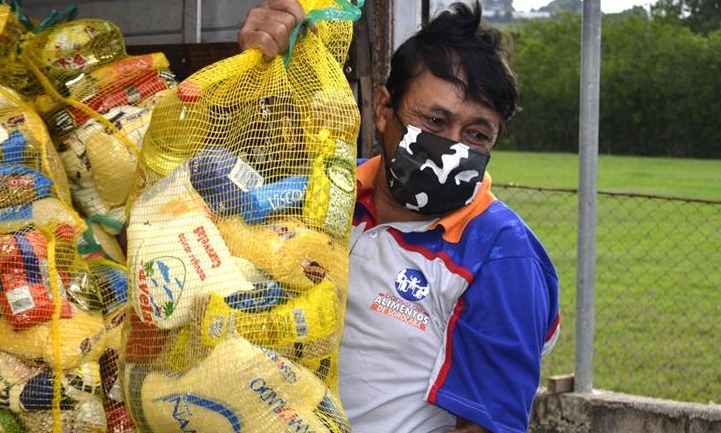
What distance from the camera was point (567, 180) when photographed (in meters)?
27.8

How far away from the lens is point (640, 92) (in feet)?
126

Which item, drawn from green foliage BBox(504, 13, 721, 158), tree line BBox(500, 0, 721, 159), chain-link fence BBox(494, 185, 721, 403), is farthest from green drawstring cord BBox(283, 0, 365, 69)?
tree line BBox(500, 0, 721, 159)

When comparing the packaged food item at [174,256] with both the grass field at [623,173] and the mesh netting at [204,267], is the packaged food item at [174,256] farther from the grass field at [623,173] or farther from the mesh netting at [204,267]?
the grass field at [623,173]

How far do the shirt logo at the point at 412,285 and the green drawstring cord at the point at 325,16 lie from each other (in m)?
0.52

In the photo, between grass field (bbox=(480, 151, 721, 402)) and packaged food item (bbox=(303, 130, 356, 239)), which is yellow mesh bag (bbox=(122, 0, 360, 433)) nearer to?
packaged food item (bbox=(303, 130, 356, 239))

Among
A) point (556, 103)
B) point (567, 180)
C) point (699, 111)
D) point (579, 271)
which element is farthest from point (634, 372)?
point (556, 103)

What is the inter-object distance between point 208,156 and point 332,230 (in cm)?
31

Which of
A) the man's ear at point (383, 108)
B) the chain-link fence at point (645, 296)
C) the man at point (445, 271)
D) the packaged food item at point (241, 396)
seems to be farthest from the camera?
the chain-link fence at point (645, 296)

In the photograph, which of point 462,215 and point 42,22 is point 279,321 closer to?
point 462,215

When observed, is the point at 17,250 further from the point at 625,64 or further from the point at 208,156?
the point at 625,64

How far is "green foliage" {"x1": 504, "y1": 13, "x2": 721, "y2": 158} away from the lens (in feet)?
113

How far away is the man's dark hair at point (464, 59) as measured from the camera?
2525mm

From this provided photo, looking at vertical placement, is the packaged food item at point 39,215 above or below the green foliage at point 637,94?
above

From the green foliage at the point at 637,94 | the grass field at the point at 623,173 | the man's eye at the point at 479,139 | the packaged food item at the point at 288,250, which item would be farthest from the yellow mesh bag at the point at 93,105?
the green foliage at the point at 637,94
